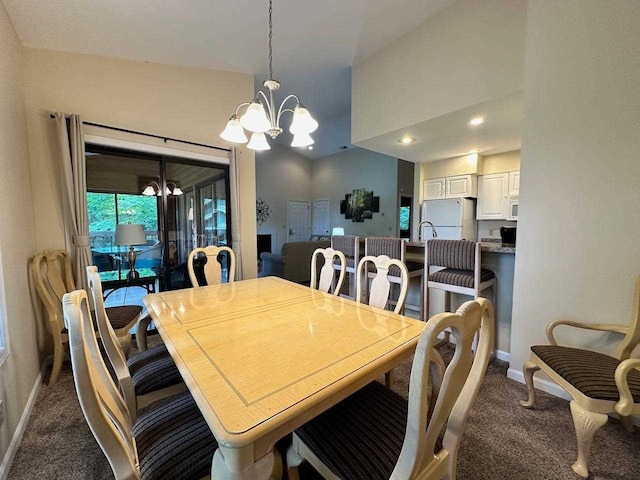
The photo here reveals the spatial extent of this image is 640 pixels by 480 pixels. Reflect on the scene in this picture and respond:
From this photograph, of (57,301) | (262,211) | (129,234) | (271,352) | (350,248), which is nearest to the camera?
(271,352)

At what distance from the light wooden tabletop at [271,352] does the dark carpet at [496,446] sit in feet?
2.52

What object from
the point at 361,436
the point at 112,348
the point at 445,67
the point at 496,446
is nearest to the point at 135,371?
the point at 112,348

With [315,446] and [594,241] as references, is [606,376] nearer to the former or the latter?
[594,241]

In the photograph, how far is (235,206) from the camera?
3.49m

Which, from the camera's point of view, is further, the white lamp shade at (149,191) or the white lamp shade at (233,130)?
the white lamp shade at (149,191)

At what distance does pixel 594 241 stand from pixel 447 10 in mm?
2423

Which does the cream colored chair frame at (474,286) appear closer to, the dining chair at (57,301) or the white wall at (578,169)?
the white wall at (578,169)

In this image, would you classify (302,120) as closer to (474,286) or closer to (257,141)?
(257,141)

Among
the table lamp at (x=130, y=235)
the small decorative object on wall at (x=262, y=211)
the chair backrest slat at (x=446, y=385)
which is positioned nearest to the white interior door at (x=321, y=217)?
the small decorative object on wall at (x=262, y=211)

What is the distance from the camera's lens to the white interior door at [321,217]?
28.8 ft

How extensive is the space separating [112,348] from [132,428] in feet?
1.19

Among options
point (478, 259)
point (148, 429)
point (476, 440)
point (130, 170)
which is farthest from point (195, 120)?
point (476, 440)

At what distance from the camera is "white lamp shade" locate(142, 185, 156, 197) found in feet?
10.1

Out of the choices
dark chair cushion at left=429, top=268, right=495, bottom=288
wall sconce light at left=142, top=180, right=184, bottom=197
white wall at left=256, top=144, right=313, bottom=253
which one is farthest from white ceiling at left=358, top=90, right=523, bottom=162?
white wall at left=256, top=144, right=313, bottom=253
